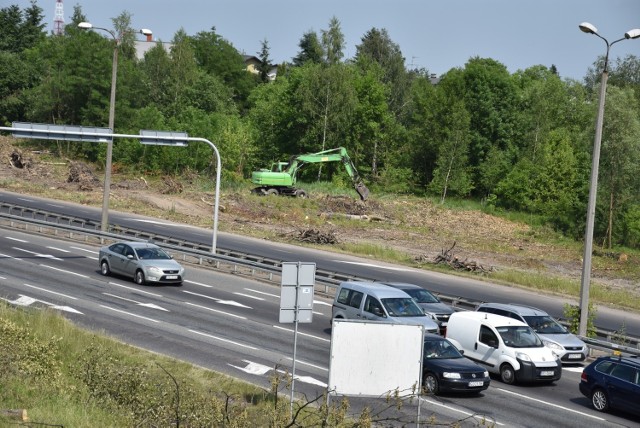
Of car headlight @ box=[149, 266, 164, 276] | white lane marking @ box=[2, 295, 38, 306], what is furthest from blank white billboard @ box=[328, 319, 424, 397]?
car headlight @ box=[149, 266, 164, 276]

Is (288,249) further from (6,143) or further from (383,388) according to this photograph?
(6,143)

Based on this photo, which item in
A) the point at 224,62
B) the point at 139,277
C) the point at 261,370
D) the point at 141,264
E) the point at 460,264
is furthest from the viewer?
the point at 224,62

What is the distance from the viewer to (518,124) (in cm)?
8625

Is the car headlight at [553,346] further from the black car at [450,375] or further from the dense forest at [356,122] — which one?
the dense forest at [356,122]

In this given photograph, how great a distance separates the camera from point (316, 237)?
5100cm

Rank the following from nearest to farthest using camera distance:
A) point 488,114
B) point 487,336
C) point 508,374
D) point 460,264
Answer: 1. point 508,374
2. point 487,336
3. point 460,264
4. point 488,114

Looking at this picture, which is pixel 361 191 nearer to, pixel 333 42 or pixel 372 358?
pixel 333 42

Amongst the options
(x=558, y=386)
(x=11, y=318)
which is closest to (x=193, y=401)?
(x=11, y=318)

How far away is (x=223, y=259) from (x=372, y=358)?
2283 centimetres

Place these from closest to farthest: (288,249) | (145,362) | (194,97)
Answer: (145,362) → (288,249) → (194,97)

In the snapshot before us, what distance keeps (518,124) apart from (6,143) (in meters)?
48.8

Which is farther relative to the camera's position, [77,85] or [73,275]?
[77,85]

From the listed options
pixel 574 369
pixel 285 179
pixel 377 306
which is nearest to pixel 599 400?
pixel 574 369

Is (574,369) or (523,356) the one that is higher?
(523,356)
